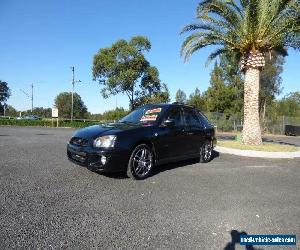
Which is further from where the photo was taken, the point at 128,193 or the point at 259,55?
the point at 259,55

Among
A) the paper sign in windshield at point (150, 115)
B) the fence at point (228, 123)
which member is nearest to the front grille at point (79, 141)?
the paper sign in windshield at point (150, 115)

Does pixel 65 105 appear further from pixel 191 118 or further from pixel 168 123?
pixel 168 123

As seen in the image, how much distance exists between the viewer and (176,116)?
8523 millimetres

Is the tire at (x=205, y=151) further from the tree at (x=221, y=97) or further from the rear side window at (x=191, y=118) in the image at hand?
the tree at (x=221, y=97)

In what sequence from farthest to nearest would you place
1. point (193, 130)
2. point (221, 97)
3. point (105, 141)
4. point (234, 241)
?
1. point (221, 97)
2. point (193, 130)
3. point (105, 141)
4. point (234, 241)

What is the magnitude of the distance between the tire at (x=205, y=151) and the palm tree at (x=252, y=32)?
5.92 metres

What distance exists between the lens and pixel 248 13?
14398 mm

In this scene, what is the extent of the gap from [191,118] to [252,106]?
6.94m

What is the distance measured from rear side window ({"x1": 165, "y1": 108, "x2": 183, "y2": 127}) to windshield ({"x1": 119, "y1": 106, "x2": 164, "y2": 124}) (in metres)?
0.26

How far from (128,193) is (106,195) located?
0.41 metres

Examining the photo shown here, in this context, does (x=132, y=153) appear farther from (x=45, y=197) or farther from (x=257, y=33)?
(x=257, y=33)

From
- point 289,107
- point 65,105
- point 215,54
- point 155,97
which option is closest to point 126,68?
point 155,97

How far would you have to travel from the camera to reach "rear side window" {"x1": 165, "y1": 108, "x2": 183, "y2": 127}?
834 centimetres

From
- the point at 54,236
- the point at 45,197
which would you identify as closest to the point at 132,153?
the point at 45,197
